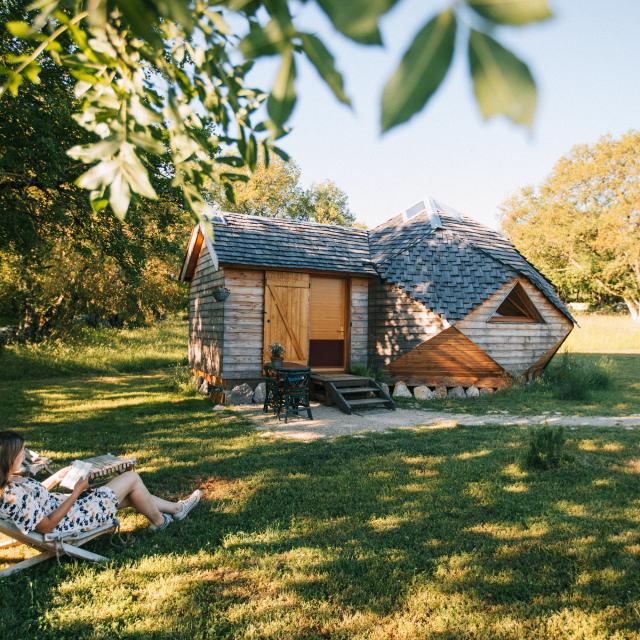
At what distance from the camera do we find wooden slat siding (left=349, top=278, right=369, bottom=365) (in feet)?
42.5

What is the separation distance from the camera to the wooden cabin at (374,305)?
11734mm

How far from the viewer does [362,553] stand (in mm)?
3959

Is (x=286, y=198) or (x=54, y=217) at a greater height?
(x=286, y=198)

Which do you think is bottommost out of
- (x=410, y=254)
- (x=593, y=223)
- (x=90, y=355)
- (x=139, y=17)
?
(x=90, y=355)

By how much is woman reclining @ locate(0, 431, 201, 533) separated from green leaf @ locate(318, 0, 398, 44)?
12.6 feet

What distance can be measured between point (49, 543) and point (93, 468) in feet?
3.51

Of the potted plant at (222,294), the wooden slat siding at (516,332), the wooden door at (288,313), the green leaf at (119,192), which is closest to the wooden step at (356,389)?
the wooden door at (288,313)

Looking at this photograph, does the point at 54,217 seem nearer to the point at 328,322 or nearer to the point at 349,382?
the point at 328,322

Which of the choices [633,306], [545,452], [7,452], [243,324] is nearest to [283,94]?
[7,452]

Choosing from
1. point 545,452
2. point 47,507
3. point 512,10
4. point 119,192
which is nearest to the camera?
point 512,10

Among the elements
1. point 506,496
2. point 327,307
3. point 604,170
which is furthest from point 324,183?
point 506,496

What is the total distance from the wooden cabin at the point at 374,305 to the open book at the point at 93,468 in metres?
6.20

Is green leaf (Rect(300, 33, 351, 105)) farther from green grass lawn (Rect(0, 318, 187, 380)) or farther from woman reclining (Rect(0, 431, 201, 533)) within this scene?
green grass lawn (Rect(0, 318, 187, 380))

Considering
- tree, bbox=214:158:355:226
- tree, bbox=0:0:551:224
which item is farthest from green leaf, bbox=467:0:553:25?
tree, bbox=214:158:355:226
